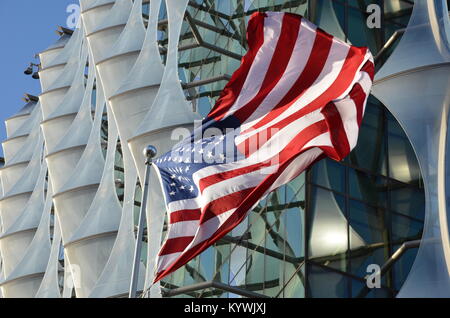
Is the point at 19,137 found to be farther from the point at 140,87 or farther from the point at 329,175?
the point at 329,175

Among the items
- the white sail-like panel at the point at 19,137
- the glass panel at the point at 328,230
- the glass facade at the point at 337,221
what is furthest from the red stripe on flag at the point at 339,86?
the white sail-like panel at the point at 19,137

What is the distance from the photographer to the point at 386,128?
28.0 metres

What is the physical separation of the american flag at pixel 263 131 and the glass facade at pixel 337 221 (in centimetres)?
595

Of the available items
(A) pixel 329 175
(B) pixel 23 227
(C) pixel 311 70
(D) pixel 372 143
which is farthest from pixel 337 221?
(B) pixel 23 227

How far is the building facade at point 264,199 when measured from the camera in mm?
24750

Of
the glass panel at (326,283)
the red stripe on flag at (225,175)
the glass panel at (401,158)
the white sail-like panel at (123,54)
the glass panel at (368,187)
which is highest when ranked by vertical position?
the white sail-like panel at (123,54)

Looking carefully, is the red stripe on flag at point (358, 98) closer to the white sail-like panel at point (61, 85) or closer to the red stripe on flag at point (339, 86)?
the red stripe on flag at point (339, 86)

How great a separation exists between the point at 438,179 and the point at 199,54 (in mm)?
10390

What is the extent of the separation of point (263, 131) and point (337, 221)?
731 centimetres

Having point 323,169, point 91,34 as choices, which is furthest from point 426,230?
point 91,34

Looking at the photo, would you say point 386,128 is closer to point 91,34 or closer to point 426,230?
point 426,230

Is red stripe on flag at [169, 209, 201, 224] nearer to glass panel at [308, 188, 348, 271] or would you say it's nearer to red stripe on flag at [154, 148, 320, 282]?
red stripe on flag at [154, 148, 320, 282]

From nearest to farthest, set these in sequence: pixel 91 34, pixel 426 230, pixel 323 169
Answer: pixel 426 230 < pixel 323 169 < pixel 91 34

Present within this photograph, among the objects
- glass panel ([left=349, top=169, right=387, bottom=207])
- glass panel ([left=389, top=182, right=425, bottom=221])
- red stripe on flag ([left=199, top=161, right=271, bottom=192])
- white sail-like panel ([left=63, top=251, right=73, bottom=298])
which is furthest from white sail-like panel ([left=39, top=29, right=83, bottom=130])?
red stripe on flag ([left=199, top=161, right=271, bottom=192])
